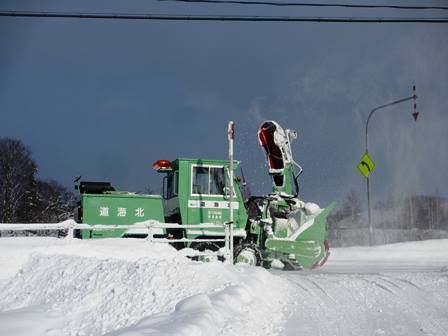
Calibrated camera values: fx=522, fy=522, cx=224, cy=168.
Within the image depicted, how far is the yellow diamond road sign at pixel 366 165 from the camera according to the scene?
2528 cm

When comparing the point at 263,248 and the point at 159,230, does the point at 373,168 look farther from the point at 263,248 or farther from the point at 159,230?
the point at 159,230

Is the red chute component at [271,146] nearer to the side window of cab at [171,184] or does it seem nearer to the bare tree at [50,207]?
the side window of cab at [171,184]

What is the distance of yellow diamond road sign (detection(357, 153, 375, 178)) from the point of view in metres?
25.3

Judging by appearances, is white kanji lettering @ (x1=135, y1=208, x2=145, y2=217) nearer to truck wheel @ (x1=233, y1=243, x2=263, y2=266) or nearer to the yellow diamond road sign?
truck wheel @ (x1=233, y1=243, x2=263, y2=266)

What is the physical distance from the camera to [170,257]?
10.6 metres

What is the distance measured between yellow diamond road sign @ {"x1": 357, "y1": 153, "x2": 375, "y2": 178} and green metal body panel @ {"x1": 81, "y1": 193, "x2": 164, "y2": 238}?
15095 mm

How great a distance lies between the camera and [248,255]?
1299cm

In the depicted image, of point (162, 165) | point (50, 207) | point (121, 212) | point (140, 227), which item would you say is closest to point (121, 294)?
point (140, 227)

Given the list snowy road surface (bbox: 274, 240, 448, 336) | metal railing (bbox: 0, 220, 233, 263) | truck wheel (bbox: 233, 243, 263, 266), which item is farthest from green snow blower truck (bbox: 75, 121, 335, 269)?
snowy road surface (bbox: 274, 240, 448, 336)

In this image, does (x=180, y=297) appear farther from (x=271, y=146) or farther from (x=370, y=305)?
(x=271, y=146)

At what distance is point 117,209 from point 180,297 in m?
5.89

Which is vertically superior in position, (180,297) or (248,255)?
(248,255)

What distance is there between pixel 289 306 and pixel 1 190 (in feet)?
123

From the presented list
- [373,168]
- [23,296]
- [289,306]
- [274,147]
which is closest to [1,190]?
[373,168]
